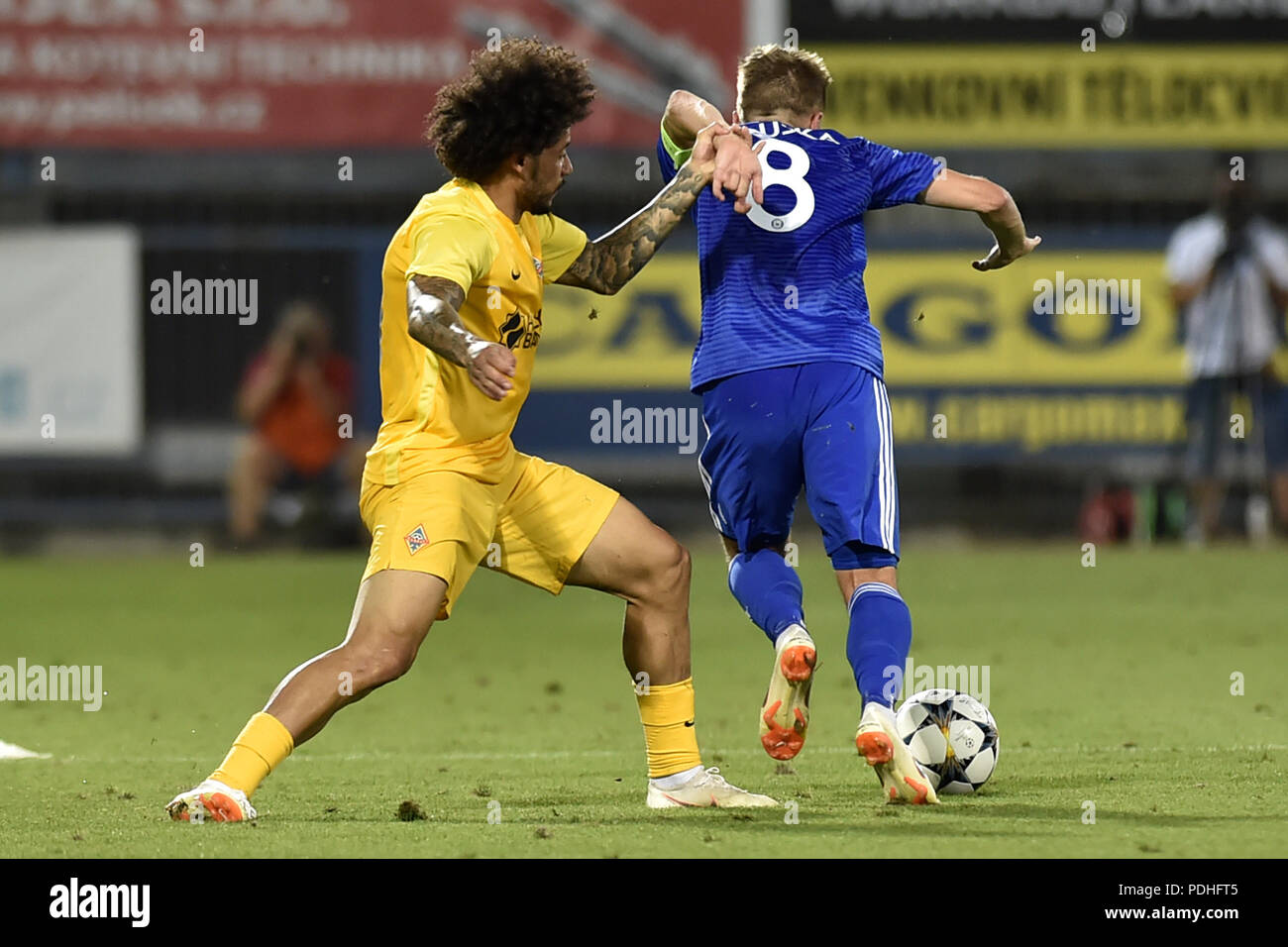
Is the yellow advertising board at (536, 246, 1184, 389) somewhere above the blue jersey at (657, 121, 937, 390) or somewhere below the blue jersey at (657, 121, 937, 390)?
above

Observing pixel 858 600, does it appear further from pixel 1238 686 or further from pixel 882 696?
pixel 1238 686

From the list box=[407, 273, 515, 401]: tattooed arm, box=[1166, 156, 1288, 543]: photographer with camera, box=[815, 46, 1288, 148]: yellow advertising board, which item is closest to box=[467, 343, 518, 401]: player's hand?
box=[407, 273, 515, 401]: tattooed arm

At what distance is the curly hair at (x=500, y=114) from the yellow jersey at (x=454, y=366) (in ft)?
0.34

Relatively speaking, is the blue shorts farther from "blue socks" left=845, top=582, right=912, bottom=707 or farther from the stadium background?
the stadium background

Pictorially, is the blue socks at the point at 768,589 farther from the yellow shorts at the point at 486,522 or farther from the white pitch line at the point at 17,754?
the white pitch line at the point at 17,754

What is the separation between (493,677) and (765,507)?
398cm

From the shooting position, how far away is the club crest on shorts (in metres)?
6.29

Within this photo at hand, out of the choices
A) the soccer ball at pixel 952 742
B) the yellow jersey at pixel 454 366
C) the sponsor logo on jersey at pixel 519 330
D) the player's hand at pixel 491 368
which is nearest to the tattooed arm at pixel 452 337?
the player's hand at pixel 491 368

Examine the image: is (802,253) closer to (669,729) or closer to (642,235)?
(642,235)

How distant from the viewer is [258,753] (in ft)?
20.2

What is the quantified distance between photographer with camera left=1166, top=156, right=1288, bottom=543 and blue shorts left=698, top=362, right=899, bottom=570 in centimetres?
1085
